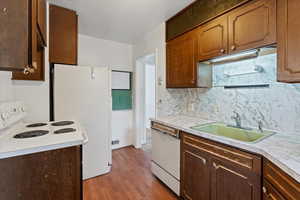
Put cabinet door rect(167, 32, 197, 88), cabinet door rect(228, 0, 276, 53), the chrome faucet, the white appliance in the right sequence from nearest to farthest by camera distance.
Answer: cabinet door rect(228, 0, 276, 53)
the chrome faucet
cabinet door rect(167, 32, 197, 88)
the white appliance

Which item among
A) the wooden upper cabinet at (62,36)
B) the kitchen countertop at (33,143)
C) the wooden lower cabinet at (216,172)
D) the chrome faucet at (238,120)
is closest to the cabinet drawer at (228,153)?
the wooden lower cabinet at (216,172)

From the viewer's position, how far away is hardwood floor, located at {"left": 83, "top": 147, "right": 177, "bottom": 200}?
1906 millimetres

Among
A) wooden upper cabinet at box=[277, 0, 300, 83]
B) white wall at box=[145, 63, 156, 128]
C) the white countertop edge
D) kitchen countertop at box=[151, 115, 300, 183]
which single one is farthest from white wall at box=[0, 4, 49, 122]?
white wall at box=[145, 63, 156, 128]

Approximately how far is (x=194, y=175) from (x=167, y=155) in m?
0.49

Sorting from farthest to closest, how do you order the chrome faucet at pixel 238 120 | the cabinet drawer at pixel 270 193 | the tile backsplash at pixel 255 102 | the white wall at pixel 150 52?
the white wall at pixel 150 52, the chrome faucet at pixel 238 120, the tile backsplash at pixel 255 102, the cabinet drawer at pixel 270 193

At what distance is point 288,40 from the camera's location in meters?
1.03

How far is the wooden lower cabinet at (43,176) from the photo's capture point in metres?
0.96

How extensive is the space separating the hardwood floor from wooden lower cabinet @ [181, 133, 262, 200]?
1.49 ft

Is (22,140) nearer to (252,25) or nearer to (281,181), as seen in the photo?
(281,181)

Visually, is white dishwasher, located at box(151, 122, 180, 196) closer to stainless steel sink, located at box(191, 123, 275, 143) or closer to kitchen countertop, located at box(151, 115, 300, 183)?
stainless steel sink, located at box(191, 123, 275, 143)

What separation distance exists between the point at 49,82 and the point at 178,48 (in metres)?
1.90

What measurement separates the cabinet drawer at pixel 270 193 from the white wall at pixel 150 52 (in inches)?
74.3

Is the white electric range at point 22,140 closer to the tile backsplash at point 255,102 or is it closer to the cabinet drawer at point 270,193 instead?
the cabinet drawer at point 270,193

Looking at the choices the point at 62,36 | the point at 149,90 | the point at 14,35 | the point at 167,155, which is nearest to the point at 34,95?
the point at 62,36
